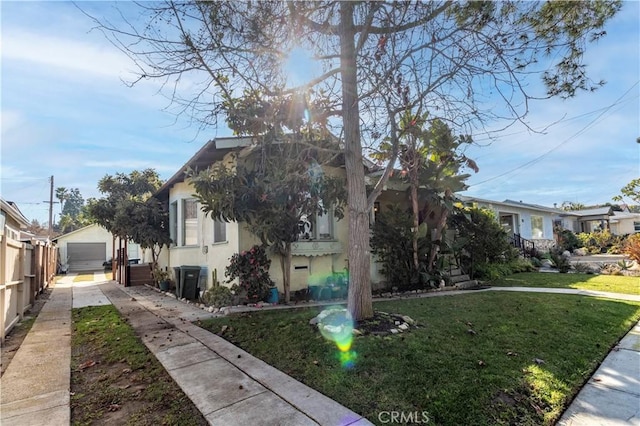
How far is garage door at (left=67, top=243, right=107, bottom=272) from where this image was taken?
30314mm

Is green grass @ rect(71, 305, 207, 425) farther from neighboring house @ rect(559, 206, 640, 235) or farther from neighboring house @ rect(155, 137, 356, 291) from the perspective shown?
neighboring house @ rect(559, 206, 640, 235)

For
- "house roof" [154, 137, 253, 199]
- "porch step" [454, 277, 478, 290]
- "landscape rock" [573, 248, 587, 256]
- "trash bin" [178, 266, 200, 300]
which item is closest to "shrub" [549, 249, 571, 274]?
"porch step" [454, 277, 478, 290]

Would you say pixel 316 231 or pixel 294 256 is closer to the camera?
pixel 294 256

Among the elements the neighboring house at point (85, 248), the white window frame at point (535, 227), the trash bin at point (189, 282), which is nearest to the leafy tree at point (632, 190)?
the white window frame at point (535, 227)

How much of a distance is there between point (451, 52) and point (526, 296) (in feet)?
22.1

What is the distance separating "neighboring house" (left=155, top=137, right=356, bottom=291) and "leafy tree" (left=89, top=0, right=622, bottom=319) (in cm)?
266

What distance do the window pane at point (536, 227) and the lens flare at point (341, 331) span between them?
21.8m

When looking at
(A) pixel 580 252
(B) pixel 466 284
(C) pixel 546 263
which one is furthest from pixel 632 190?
(B) pixel 466 284

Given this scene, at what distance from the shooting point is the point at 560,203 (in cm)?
5394

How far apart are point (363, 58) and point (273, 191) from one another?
310 cm

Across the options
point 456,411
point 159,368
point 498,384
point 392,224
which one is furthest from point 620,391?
point 392,224

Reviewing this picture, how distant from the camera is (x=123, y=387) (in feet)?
12.0

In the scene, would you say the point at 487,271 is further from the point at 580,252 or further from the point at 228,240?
the point at 580,252

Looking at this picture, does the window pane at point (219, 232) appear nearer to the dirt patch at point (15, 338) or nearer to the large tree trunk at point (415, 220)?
the dirt patch at point (15, 338)
